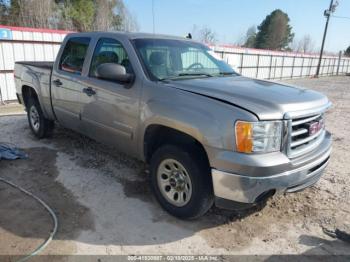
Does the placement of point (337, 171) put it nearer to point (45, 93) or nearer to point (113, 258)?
point (113, 258)

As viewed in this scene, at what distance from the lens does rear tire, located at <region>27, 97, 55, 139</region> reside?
5578 millimetres

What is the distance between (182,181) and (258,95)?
1186mm

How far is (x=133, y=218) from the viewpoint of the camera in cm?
326

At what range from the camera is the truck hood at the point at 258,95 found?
2.63 m

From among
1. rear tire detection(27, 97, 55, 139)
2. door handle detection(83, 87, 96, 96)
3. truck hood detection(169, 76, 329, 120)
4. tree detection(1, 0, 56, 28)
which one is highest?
tree detection(1, 0, 56, 28)

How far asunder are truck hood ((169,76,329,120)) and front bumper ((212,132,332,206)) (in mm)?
474

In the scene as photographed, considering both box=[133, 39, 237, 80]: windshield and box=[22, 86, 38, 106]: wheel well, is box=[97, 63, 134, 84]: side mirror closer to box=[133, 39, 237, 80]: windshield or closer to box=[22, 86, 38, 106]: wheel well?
box=[133, 39, 237, 80]: windshield

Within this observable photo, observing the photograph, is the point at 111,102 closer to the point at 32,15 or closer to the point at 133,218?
the point at 133,218

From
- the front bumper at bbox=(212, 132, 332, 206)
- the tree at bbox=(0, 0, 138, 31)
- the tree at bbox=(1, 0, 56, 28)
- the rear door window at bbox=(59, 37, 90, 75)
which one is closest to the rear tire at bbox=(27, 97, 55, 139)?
the rear door window at bbox=(59, 37, 90, 75)

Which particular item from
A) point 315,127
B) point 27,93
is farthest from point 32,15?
point 315,127

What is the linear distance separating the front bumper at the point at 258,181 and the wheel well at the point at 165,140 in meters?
0.39

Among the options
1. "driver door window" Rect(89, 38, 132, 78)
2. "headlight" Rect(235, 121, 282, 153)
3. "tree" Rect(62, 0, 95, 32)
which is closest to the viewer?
"headlight" Rect(235, 121, 282, 153)

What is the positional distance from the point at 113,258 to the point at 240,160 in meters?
1.43

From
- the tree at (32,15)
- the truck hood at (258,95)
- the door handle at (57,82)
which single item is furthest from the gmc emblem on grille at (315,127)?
the tree at (32,15)
